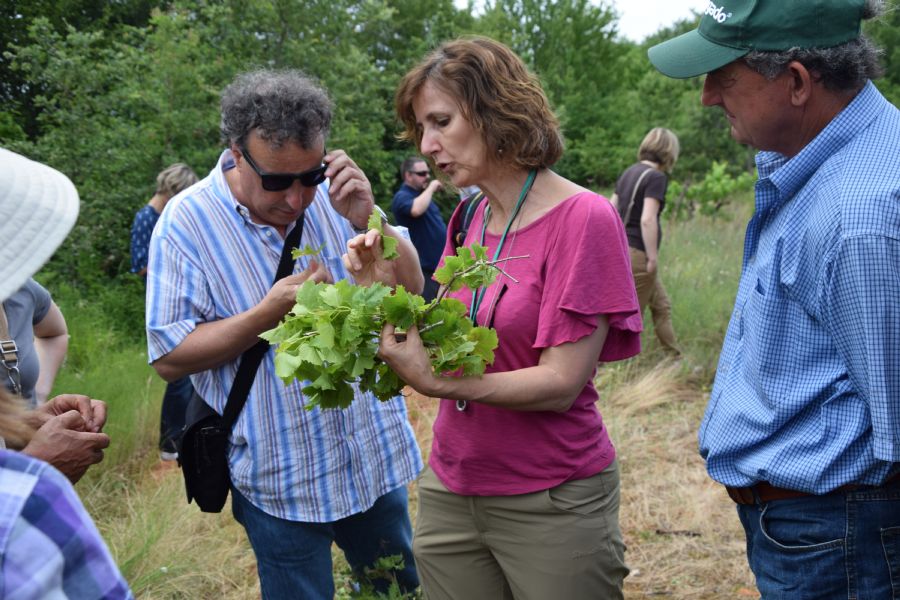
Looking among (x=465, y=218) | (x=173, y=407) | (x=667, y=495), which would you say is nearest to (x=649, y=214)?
(x=667, y=495)

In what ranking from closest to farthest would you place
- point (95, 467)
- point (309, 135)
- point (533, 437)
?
point (533, 437) → point (309, 135) → point (95, 467)

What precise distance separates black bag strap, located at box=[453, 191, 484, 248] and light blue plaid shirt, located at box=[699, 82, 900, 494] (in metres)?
0.93

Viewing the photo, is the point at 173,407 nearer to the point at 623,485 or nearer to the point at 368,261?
the point at 623,485

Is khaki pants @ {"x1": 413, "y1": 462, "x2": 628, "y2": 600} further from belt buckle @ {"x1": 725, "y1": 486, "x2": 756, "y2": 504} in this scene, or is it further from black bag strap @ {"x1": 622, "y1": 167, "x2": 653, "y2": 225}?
black bag strap @ {"x1": 622, "y1": 167, "x2": 653, "y2": 225}

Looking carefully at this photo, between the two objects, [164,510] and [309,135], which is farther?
[164,510]

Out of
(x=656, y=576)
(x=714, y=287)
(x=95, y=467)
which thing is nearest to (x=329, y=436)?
(x=656, y=576)

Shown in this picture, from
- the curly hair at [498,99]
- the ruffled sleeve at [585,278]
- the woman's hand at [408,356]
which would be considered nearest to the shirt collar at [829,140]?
the ruffled sleeve at [585,278]

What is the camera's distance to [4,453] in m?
1.14

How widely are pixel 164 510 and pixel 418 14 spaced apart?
17016 mm

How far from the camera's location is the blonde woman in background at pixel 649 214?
23.0ft

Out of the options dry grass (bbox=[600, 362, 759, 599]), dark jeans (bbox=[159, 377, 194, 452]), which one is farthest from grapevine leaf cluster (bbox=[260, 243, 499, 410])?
dark jeans (bbox=[159, 377, 194, 452])

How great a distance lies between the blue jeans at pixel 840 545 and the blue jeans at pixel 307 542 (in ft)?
4.51

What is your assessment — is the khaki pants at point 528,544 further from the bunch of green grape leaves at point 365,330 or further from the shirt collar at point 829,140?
the shirt collar at point 829,140

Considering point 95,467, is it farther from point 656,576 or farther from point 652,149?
point 652,149
